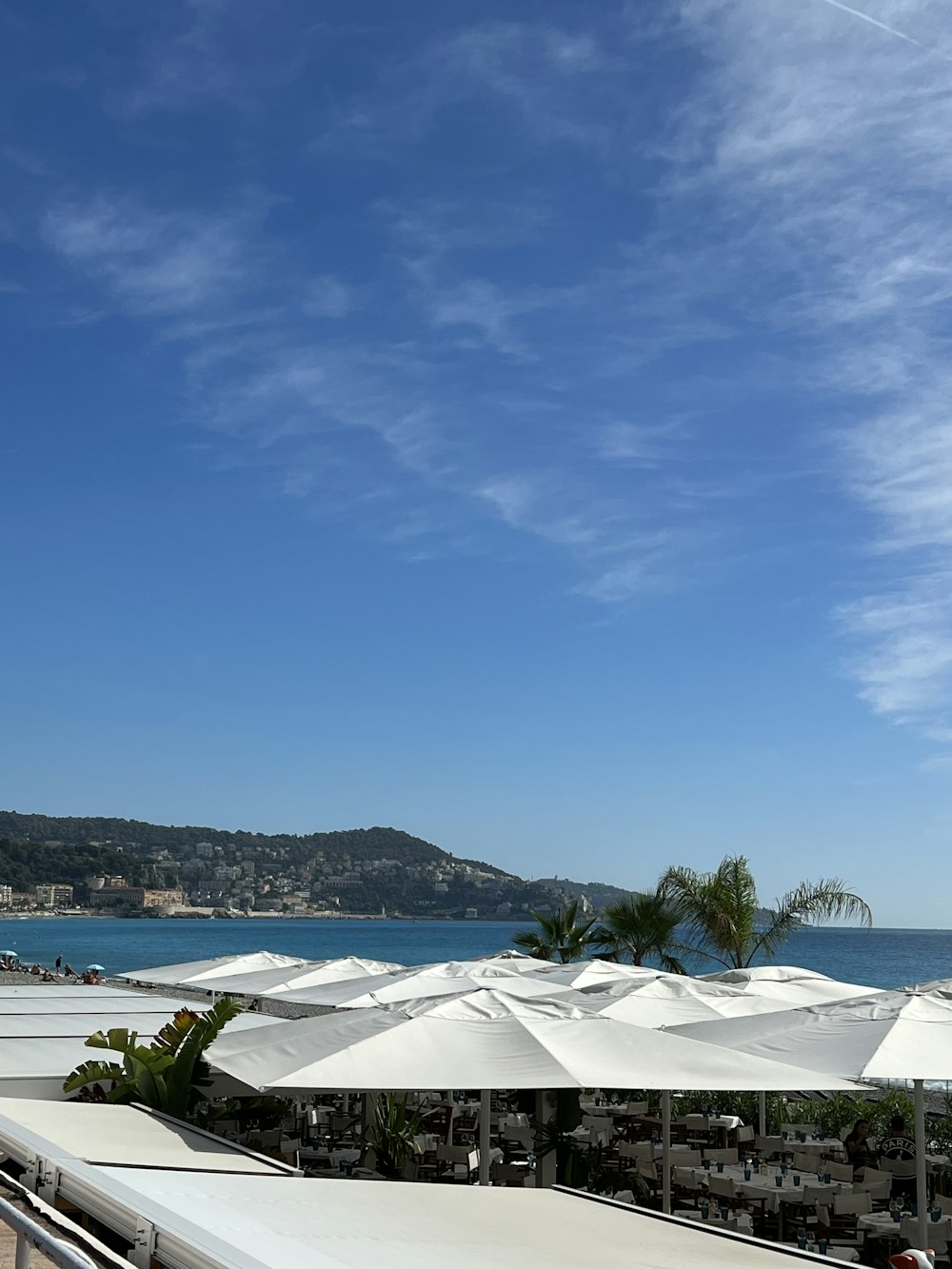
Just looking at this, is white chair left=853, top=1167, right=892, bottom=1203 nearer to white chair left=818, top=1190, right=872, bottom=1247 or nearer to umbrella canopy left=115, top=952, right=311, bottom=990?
white chair left=818, top=1190, right=872, bottom=1247

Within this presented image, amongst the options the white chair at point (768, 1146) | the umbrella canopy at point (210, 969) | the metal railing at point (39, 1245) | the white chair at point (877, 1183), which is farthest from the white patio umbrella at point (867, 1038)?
the umbrella canopy at point (210, 969)

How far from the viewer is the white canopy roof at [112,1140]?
20.0ft

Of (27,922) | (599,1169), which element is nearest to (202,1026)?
(599,1169)

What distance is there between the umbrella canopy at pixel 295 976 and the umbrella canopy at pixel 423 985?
3.48 metres

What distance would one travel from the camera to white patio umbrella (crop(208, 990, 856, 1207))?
8.38 metres

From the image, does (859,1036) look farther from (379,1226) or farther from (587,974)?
(587,974)

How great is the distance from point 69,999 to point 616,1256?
20.4 metres

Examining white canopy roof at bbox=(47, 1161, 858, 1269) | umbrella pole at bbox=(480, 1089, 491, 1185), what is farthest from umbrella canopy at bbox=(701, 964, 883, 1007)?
white canopy roof at bbox=(47, 1161, 858, 1269)

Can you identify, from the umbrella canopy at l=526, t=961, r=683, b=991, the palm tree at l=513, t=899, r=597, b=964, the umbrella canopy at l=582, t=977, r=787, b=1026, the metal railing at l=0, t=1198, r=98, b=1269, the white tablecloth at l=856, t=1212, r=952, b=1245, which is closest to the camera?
the metal railing at l=0, t=1198, r=98, b=1269

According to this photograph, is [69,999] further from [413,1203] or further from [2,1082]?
[413,1203]

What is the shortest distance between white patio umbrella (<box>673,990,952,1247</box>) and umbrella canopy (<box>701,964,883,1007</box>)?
419 cm

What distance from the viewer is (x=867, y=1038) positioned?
400 inches

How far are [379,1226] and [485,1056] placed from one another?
443cm

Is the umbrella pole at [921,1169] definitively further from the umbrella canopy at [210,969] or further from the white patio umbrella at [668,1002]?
the umbrella canopy at [210,969]
